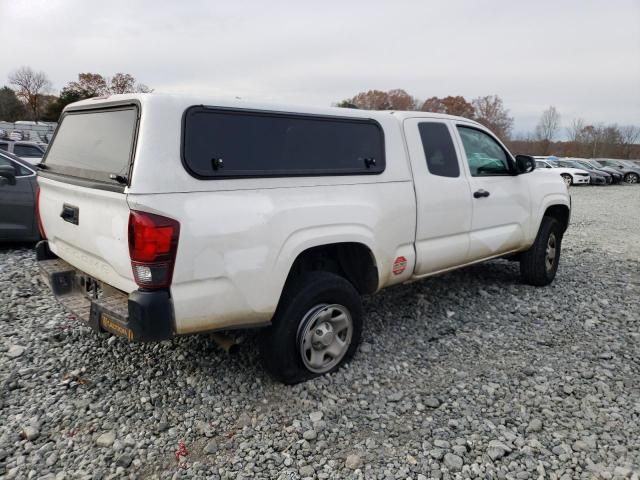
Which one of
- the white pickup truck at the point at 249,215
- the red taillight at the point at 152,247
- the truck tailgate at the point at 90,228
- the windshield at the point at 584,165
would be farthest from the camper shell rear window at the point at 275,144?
the windshield at the point at 584,165

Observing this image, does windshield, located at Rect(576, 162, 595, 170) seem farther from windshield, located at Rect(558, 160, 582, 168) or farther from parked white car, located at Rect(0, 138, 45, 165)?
parked white car, located at Rect(0, 138, 45, 165)

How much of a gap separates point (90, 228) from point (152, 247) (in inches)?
26.1

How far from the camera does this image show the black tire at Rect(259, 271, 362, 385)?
319 cm

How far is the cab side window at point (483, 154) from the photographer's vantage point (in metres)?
4.61

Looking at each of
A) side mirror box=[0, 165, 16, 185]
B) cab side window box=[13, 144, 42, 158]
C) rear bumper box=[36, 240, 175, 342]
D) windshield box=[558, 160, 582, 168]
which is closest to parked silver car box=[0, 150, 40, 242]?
side mirror box=[0, 165, 16, 185]

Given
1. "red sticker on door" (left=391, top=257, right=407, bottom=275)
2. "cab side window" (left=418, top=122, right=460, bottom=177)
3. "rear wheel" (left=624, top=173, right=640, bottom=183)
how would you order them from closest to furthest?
"red sticker on door" (left=391, top=257, right=407, bottom=275)
"cab side window" (left=418, top=122, right=460, bottom=177)
"rear wheel" (left=624, top=173, right=640, bottom=183)

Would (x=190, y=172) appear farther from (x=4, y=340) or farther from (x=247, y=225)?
(x=4, y=340)

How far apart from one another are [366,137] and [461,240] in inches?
56.0

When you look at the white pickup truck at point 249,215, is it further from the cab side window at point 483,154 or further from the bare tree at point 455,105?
the bare tree at point 455,105

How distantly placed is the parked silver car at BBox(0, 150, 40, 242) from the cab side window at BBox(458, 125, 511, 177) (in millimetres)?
5482

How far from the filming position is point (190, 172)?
2717 mm

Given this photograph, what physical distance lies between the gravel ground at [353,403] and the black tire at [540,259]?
73cm

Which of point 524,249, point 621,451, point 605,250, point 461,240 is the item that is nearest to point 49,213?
point 461,240

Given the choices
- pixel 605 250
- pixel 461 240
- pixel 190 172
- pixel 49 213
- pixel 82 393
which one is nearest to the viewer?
pixel 190 172
